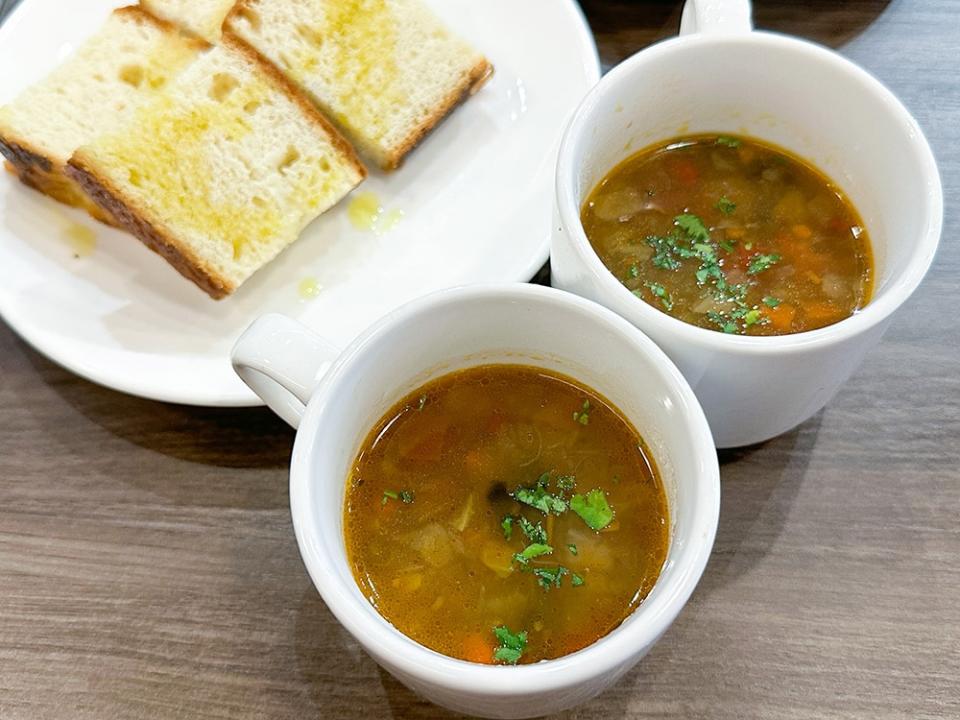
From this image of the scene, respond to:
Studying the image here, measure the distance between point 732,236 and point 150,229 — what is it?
994mm

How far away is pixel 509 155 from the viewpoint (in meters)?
1.64

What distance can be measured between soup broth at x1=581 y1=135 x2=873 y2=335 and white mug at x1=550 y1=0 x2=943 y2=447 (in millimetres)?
27

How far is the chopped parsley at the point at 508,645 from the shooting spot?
3.06 ft

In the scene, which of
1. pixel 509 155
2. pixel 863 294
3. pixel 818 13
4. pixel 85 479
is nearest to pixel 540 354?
pixel 863 294

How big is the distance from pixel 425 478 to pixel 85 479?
660 mm

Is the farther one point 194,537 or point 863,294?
point 194,537

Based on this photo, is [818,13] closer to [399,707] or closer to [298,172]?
[298,172]

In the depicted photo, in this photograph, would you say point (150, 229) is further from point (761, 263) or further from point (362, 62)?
point (761, 263)

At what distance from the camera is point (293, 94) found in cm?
163

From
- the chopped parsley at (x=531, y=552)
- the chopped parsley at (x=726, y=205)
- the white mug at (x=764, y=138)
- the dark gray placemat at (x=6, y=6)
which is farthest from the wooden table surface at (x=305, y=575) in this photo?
the dark gray placemat at (x=6, y=6)

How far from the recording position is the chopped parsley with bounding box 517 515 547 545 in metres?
1.01

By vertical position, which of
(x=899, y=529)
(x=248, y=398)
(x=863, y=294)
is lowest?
(x=899, y=529)

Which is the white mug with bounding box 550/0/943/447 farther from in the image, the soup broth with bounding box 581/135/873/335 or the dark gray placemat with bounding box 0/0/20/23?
the dark gray placemat with bounding box 0/0/20/23

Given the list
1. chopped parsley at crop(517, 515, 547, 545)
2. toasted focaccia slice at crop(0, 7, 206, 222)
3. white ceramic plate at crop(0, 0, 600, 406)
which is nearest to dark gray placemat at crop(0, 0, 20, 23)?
white ceramic plate at crop(0, 0, 600, 406)
